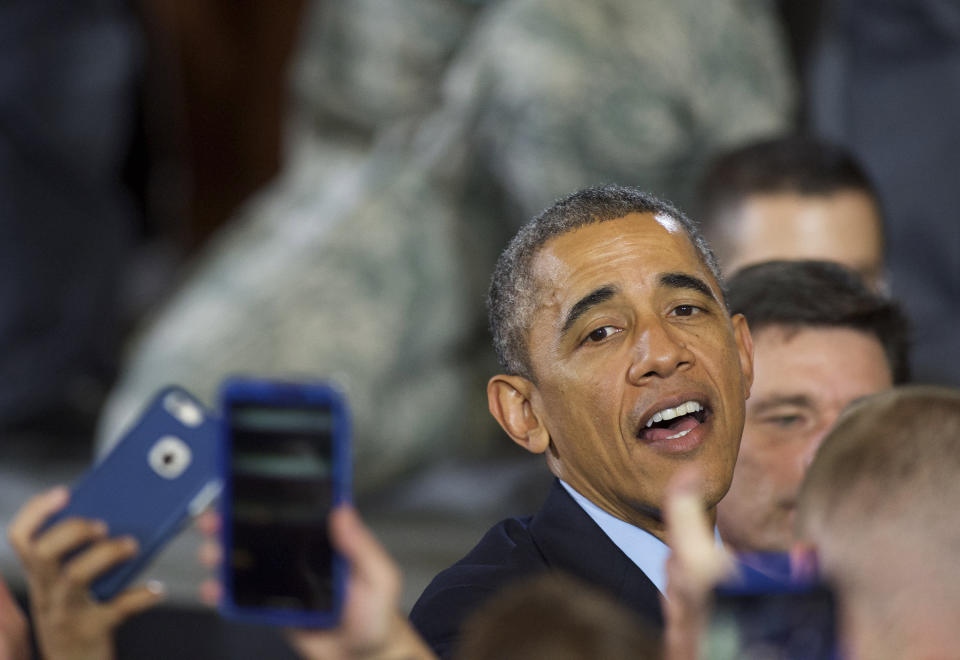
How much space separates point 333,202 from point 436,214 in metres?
0.17

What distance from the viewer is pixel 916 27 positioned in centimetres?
184

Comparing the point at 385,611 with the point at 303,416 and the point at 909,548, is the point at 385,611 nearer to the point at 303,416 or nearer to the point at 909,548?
the point at 303,416

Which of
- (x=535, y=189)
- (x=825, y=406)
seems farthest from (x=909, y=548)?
(x=535, y=189)

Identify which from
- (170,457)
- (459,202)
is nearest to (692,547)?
(170,457)

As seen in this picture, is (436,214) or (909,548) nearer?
(909,548)

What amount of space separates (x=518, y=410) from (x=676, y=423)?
85mm

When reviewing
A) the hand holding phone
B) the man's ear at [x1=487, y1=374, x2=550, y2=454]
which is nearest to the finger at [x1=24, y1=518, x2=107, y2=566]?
the hand holding phone

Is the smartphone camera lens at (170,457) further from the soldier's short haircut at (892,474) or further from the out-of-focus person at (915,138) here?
the out-of-focus person at (915,138)

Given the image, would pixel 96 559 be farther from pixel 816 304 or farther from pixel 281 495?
pixel 816 304

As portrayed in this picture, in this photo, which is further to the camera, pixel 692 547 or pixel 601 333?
pixel 601 333

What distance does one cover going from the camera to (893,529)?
474 mm

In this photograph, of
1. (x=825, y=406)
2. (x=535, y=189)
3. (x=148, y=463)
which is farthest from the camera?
(x=535, y=189)

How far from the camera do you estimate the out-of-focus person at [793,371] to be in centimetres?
84

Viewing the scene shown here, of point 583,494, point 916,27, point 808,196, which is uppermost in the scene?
point 916,27
